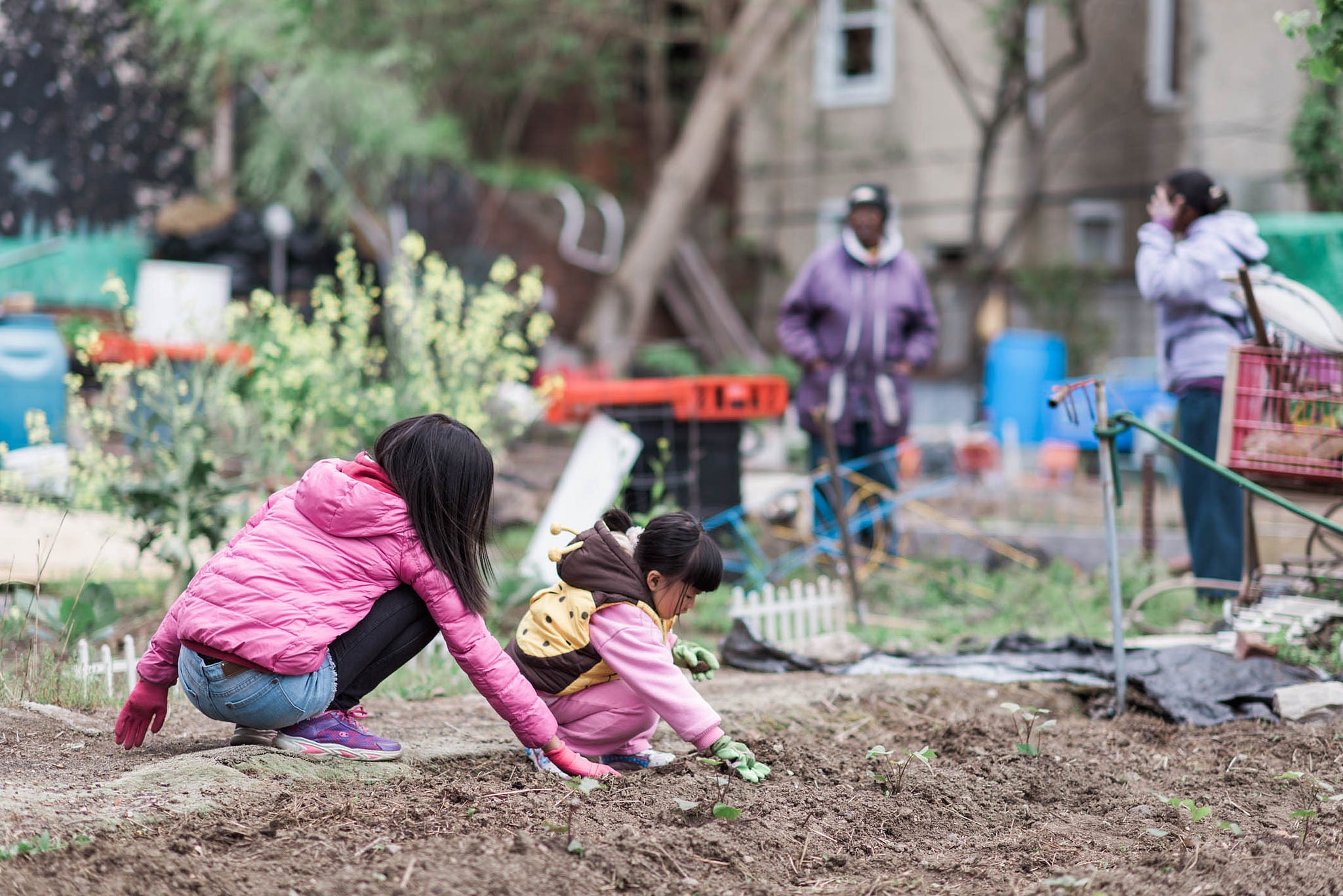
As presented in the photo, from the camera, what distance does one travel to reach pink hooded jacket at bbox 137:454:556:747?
2.98 metres

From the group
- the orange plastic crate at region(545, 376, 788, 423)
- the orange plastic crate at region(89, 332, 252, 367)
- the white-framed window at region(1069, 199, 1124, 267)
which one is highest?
the white-framed window at region(1069, 199, 1124, 267)

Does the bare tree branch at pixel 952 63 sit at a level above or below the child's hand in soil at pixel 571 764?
above

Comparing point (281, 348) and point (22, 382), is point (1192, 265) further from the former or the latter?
point (22, 382)

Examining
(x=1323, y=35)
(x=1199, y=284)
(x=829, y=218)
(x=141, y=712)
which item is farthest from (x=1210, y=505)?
(x=829, y=218)

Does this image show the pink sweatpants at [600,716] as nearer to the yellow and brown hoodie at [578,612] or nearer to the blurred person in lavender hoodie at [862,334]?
the yellow and brown hoodie at [578,612]

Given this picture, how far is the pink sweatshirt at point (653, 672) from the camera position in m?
3.17

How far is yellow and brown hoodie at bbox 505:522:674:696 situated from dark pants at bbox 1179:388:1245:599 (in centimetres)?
342

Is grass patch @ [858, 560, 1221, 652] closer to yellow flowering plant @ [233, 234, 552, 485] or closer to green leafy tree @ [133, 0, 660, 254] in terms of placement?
yellow flowering plant @ [233, 234, 552, 485]

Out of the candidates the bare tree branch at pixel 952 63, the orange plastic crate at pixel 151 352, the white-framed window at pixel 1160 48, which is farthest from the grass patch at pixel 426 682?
the white-framed window at pixel 1160 48

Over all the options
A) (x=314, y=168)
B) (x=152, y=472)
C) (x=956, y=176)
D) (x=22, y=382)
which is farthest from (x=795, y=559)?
(x=956, y=176)

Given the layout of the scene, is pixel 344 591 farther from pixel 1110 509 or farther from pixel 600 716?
pixel 1110 509

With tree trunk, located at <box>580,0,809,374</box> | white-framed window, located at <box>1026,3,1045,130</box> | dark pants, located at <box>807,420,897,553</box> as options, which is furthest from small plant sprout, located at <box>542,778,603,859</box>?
white-framed window, located at <box>1026,3,1045,130</box>

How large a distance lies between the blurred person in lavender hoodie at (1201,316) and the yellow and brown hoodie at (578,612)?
3.42 meters

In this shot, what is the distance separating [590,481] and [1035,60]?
10892 mm
